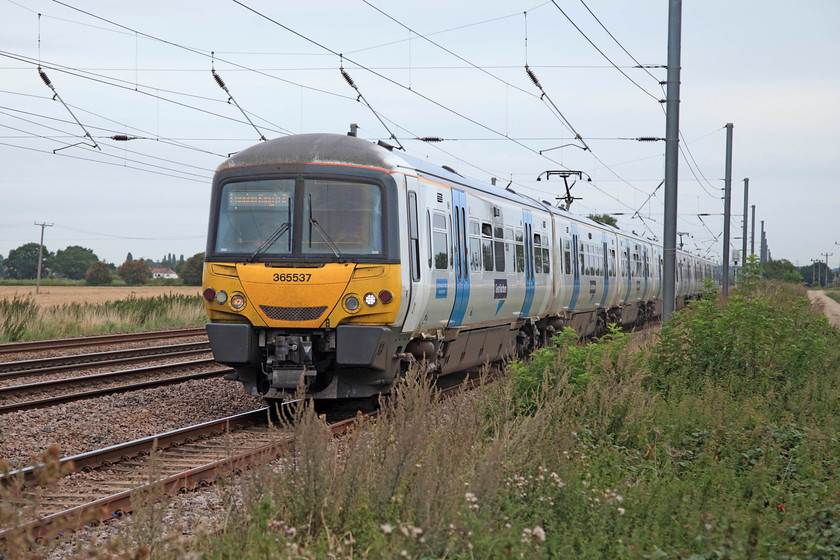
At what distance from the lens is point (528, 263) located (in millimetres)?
16641

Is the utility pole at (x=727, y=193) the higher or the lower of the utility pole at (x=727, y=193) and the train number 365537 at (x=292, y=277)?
the higher

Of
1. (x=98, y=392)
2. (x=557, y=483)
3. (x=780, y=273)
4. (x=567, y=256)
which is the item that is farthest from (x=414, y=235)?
(x=780, y=273)

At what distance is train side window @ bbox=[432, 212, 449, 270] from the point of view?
451 inches

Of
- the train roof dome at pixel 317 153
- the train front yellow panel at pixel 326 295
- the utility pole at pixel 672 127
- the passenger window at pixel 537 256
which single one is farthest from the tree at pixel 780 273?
the train front yellow panel at pixel 326 295

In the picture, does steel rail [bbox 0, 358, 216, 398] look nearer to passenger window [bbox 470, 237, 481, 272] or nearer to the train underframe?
the train underframe

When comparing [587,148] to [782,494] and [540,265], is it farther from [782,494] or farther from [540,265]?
[782,494]

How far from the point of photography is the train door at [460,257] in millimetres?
12336

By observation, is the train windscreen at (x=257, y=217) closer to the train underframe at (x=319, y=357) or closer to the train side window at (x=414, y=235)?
the train underframe at (x=319, y=357)

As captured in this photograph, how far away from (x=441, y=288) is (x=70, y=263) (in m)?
112

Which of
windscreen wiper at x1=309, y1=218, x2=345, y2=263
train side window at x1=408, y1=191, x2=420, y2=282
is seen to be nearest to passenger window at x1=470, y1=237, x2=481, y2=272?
train side window at x1=408, y1=191, x2=420, y2=282

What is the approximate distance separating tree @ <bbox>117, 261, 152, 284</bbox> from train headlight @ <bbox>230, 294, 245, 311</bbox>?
81663 mm

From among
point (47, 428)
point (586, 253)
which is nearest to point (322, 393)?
point (47, 428)

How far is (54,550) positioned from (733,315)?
378 inches

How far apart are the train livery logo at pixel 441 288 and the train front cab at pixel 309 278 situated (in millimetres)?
1206
